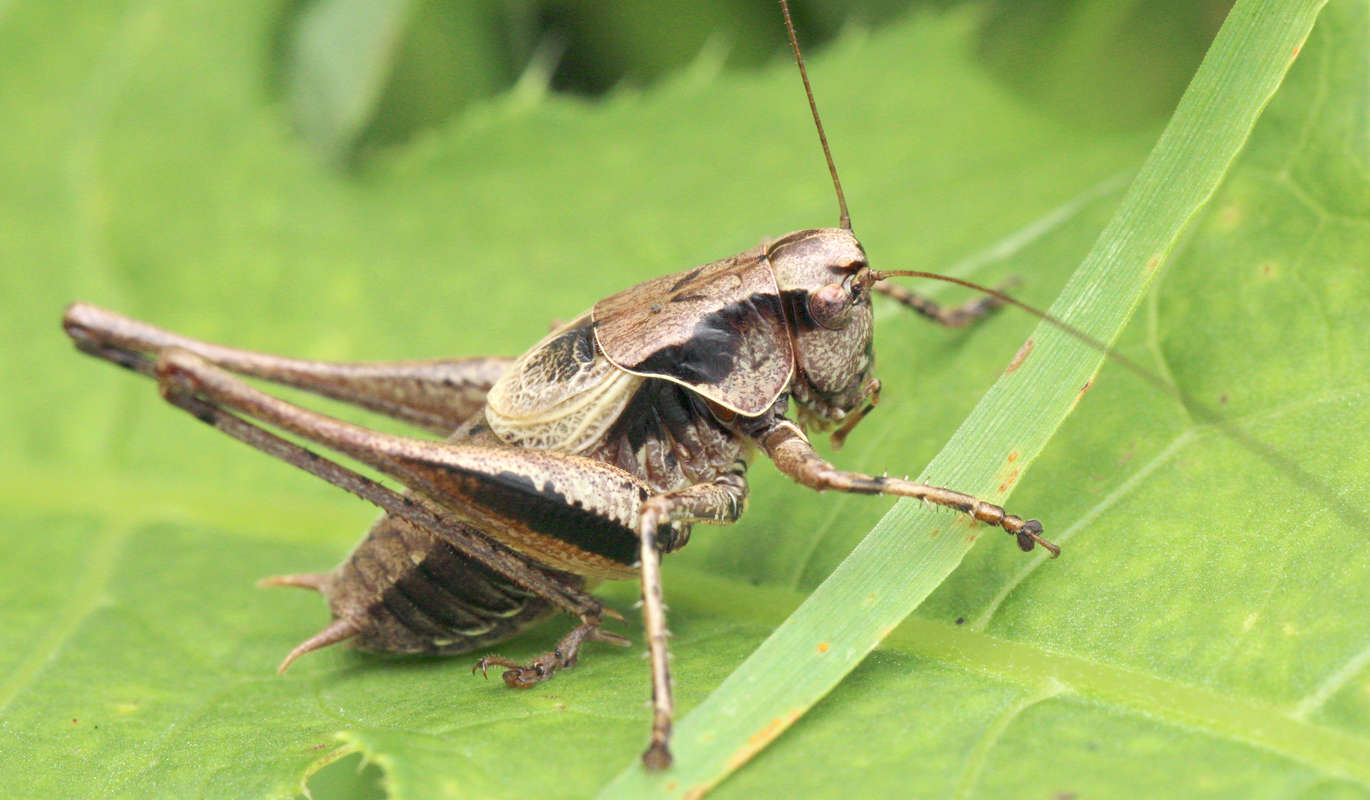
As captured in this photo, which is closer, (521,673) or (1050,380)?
(1050,380)

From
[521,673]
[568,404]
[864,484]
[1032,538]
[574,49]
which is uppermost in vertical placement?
[574,49]

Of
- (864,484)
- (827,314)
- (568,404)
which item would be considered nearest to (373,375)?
(568,404)

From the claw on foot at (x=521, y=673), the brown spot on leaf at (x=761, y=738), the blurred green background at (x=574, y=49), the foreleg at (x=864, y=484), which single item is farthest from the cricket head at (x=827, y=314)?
the blurred green background at (x=574, y=49)

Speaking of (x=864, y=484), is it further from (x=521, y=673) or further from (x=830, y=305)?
(x=521, y=673)

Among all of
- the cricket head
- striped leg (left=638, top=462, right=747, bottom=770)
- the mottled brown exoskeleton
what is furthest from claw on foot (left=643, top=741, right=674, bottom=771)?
the cricket head

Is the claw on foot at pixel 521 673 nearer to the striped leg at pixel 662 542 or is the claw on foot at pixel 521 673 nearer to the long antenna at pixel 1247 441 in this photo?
the striped leg at pixel 662 542

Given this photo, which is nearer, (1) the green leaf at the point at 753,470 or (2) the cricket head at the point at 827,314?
(1) the green leaf at the point at 753,470

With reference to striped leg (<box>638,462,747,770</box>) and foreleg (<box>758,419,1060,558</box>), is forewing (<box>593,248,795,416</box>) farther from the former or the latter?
striped leg (<box>638,462,747,770</box>)
